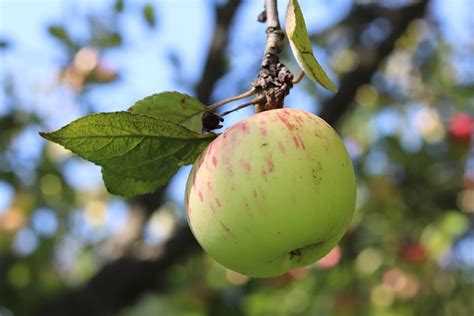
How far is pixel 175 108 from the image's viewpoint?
914mm

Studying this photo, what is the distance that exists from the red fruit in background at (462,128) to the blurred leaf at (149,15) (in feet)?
5.08

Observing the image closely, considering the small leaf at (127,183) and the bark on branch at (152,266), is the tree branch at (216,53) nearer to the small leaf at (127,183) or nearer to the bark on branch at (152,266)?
the bark on branch at (152,266)

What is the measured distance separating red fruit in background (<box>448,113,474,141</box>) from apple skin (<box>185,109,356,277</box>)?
2.43 m

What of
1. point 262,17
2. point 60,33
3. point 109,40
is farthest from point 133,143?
point 109,40

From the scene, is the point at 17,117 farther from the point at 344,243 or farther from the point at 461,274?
the point at 461,274

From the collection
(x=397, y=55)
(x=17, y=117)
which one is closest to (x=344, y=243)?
(x=397, y=55)

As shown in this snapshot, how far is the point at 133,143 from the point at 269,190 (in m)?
0.22

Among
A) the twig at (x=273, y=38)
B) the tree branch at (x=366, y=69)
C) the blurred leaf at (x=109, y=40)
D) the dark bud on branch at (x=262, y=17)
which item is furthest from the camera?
the tree branch at (x=366, y=69)

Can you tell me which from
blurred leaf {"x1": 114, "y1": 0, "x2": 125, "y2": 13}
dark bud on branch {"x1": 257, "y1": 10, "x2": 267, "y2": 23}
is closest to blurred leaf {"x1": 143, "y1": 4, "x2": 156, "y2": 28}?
blurred leaf {"x1": 114, "y1": 0, "x2": 125, "y2": 13}

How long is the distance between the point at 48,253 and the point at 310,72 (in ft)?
8.42

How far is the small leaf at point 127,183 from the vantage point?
0.88 meters

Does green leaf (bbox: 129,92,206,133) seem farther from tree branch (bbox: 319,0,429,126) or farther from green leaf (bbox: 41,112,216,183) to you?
tree branch (bbox: 319,0,429,126)

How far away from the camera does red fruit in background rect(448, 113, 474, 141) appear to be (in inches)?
120

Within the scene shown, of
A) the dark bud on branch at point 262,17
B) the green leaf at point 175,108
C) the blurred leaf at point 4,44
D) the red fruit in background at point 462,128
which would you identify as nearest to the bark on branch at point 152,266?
the red fruit in background at point 462,128
